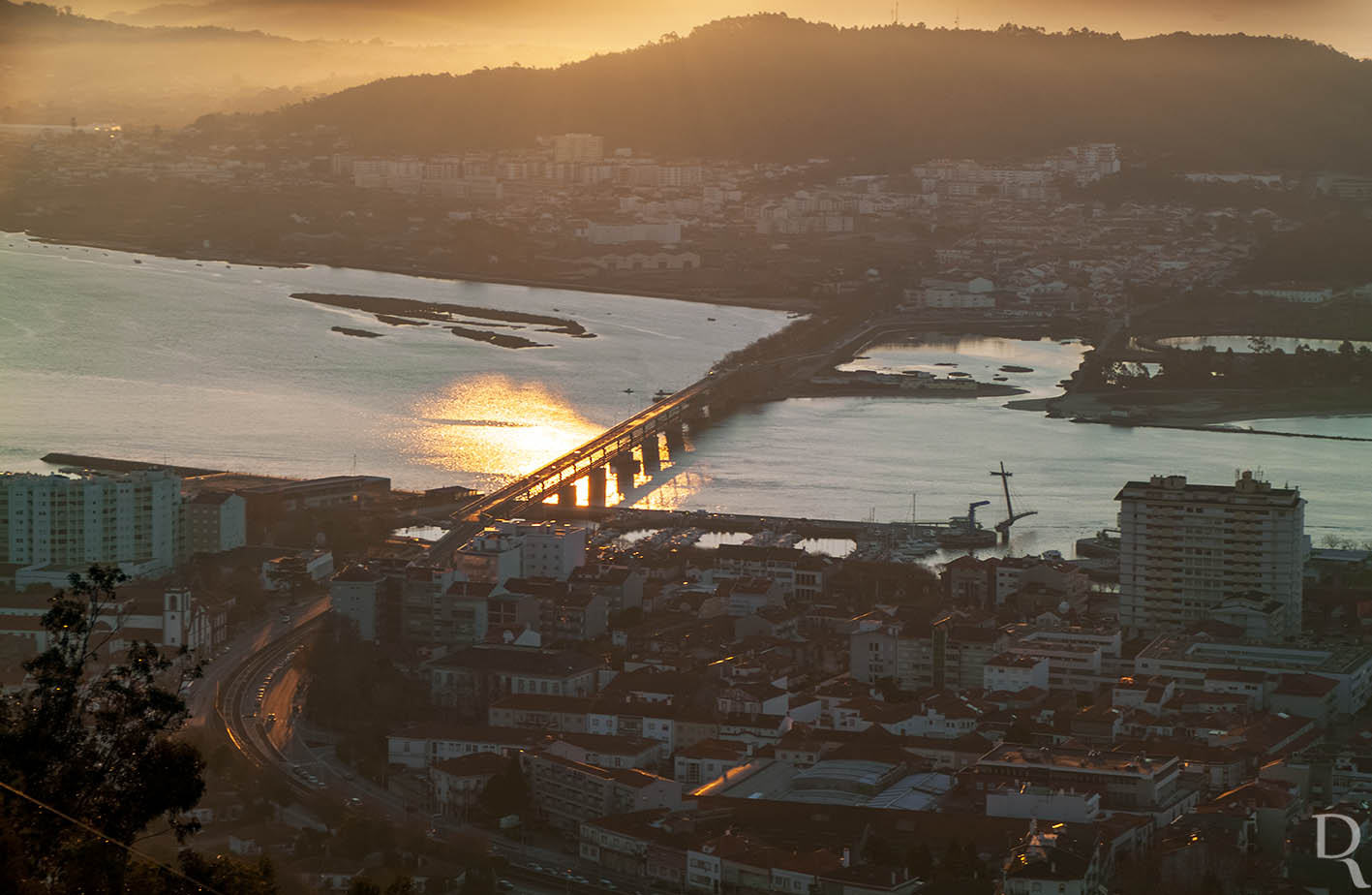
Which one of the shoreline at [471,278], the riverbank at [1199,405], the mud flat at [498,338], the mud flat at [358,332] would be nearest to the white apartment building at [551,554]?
the riverbank at [1199,405]

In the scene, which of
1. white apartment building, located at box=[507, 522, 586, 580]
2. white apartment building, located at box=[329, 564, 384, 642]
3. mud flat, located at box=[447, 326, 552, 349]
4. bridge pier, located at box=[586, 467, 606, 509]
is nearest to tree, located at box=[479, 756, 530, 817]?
white apartment building, located at box=[329, 564, 384, 642]

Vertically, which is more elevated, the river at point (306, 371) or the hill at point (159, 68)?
the hill at point (159, 68)

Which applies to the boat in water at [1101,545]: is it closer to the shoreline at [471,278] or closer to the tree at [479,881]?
the tree at [479,881]

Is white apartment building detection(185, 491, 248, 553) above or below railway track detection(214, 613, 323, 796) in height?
above

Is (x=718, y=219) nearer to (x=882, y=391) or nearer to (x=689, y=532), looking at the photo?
(x=882, y=391)

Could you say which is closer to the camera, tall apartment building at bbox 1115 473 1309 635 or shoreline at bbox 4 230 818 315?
tall apartment building at bbox 1115 473 1309 635

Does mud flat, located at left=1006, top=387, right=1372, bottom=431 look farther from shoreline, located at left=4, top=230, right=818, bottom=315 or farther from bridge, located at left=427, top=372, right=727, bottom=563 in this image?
shoreline, located at left=4, top=230, right=818, bottom=315

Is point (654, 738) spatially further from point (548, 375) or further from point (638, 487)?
point (548, 375)
